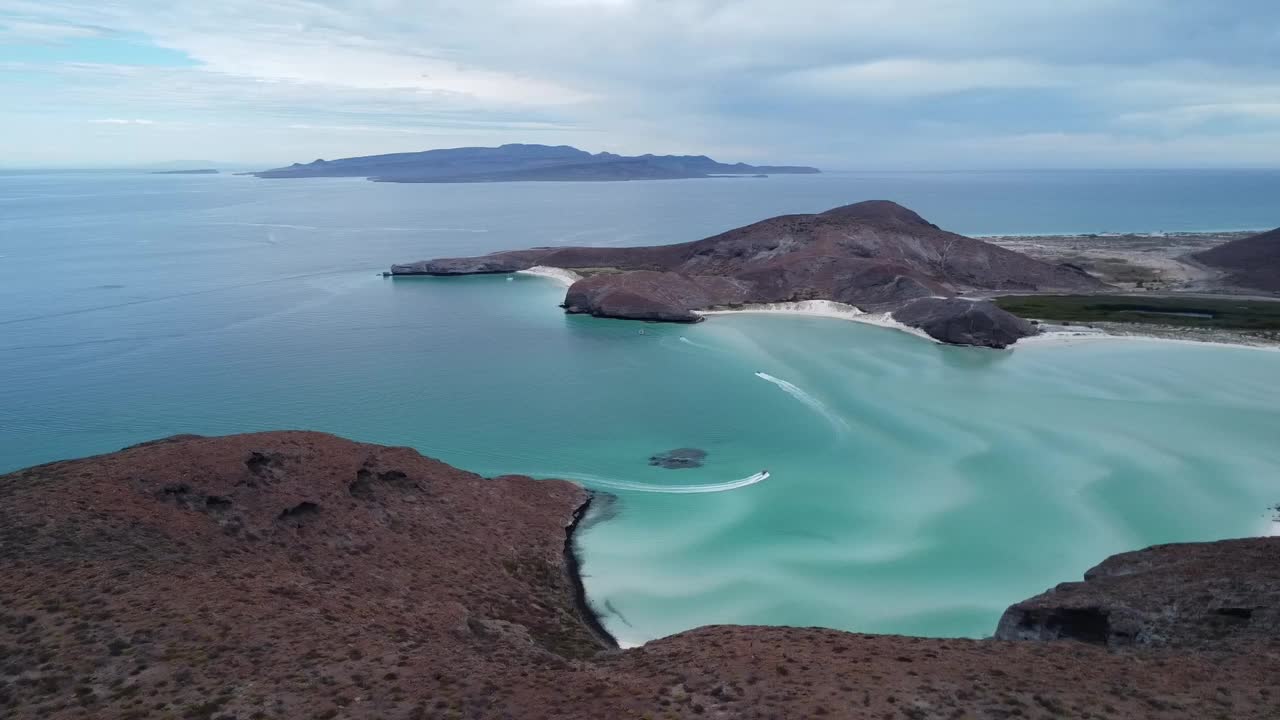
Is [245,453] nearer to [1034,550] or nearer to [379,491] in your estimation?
[379,491]

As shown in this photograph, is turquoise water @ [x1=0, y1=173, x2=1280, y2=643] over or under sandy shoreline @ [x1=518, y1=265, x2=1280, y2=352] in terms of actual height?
under

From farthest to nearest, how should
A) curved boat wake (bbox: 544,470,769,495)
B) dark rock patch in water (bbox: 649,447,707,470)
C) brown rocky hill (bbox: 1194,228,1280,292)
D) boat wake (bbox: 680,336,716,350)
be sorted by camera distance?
brown rocky hill (bbox: 1194,228,1280,292) → boat wake (bbox: 680,336,716,350) → dark rock patch in water (bbox: 649,447,707,470) → curved boat wake (bbox: 544,470,769,495)

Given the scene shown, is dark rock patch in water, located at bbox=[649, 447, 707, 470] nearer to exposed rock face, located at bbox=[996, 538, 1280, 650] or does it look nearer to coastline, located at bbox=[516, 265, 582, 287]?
exposed rock face, located at bbox=[996, 538, 1280, 650]

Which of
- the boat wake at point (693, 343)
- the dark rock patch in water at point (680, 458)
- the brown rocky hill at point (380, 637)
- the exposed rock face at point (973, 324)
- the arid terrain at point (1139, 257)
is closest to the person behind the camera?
the brown rocky hill at point (380, 637)

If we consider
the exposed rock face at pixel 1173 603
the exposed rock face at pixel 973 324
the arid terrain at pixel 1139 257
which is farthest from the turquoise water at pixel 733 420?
the arid terrain at pixel 1139 257

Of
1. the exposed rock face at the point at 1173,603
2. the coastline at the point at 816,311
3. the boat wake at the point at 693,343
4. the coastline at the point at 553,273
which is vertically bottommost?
the boat wake at the point at 693,343

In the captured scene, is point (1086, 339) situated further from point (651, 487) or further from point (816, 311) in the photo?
point (651, 487)

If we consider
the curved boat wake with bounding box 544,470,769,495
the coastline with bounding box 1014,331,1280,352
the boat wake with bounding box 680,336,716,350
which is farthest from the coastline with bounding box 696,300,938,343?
the curved boat wake with bounding box 544,470,769,495

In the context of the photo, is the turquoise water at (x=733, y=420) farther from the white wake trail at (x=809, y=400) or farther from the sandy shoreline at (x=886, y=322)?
the sandy shoreline at (x=886, y=322)
